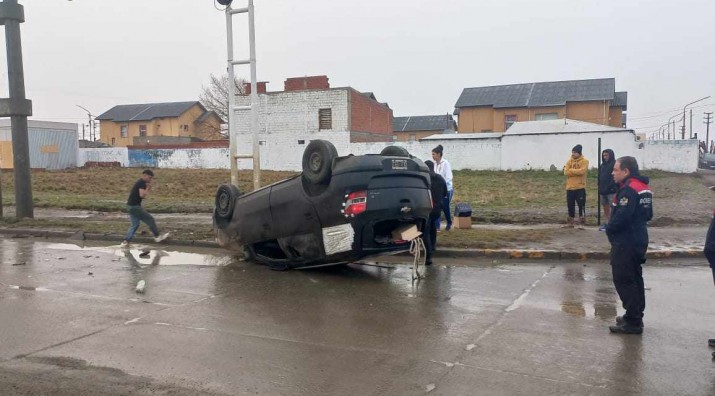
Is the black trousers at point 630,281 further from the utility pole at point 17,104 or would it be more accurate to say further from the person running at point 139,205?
the utility pole at point 17,104

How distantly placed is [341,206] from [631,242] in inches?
136

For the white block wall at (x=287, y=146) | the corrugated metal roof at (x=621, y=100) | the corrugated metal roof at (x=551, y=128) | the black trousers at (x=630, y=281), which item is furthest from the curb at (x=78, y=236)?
the corrugated metal roof at (x=621, y=100)

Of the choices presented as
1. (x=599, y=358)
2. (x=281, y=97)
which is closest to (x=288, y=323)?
(x=599, y=358)

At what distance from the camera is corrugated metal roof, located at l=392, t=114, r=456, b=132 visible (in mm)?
78431

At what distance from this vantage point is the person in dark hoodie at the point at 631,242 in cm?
552

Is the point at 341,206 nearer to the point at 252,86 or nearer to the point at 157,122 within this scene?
the point at 252,86

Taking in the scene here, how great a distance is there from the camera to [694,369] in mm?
4598

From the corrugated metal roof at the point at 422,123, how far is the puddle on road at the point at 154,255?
67946 millimetres

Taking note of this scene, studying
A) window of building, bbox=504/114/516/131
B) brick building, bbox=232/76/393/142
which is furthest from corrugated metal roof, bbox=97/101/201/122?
window of building, bbox=504/114/516/131

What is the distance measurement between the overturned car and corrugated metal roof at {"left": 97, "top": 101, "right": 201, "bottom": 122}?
207 feet

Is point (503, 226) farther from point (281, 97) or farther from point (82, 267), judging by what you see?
point (281, 97)

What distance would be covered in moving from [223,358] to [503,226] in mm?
9304

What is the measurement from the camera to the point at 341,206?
7.50m

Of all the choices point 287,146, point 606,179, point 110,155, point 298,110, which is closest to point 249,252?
point 606,179
